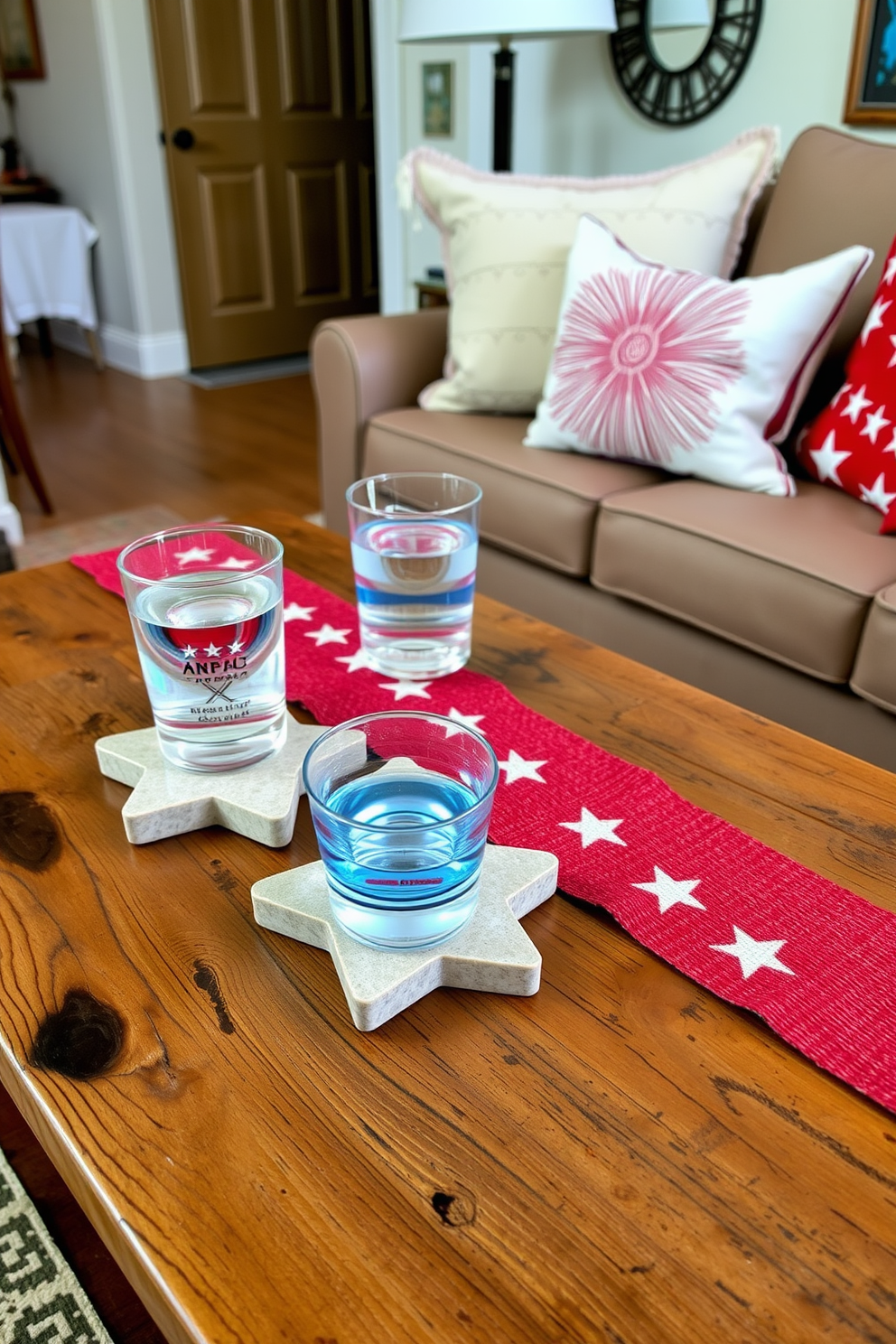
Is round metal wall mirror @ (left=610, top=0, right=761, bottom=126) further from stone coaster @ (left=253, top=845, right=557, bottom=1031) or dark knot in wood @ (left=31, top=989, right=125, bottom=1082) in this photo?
dark knot in wood @ (left=31, top=989, right=125, bottom=1082)

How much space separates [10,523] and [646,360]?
1730 millimetres

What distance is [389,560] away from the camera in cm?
95

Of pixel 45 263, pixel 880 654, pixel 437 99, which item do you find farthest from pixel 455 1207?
pixel 45 263

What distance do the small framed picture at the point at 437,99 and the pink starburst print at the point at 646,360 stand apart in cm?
195

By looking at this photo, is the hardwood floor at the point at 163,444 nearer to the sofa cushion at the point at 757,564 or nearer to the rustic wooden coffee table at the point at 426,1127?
the sofa cushion at the point at 757,564

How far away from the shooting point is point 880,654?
1.28m

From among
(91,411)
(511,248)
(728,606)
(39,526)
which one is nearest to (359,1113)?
(728,606)

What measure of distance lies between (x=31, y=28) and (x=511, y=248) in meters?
3.40

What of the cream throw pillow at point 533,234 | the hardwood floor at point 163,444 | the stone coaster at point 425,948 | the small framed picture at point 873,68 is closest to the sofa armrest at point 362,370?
the cream throw pillow at point 533,234

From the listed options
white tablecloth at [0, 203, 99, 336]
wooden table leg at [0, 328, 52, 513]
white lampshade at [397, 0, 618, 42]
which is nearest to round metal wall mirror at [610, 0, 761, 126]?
white lampshade at [397, 0, 618, 42]

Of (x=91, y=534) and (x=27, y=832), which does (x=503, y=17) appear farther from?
(x=27, y=832)

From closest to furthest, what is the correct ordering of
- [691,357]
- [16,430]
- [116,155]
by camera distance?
[691,357], [16,430], [116,155]

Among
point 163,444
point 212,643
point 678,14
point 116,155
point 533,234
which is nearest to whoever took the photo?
point 212,643

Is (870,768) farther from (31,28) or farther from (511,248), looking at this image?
(31,28)
